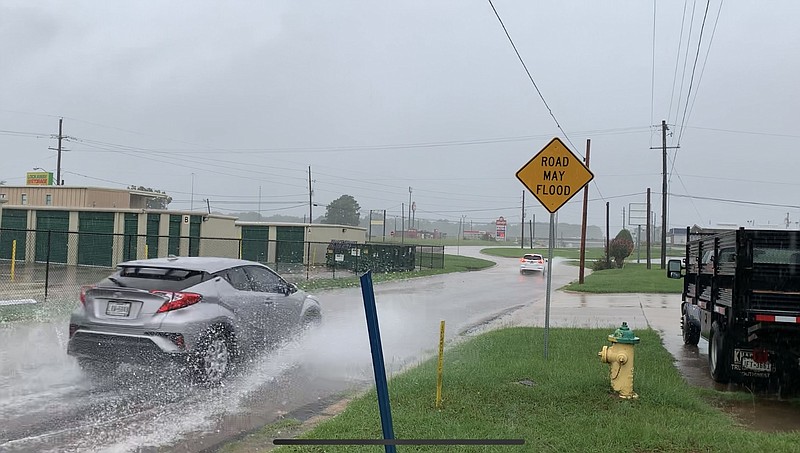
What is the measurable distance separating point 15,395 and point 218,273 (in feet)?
8.44

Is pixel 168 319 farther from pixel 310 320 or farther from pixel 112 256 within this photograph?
pixel 112 256

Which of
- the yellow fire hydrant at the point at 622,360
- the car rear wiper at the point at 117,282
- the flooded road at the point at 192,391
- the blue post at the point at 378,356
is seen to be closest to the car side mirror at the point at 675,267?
the flooded road at the point at 192,391

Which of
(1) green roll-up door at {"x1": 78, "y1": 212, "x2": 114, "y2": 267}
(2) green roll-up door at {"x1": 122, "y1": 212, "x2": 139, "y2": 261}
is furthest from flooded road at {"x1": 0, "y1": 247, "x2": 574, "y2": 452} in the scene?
(1) green roll-up door at {"x1": 78, "y1": 212, "x2": 114, "y2": 267}

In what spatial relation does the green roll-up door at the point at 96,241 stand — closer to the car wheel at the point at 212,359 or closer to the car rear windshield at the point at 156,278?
the car rear windshield at the point at 156,278

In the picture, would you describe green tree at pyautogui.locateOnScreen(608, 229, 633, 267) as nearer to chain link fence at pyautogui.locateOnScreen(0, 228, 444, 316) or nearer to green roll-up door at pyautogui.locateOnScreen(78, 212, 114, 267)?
chain link fence at pyautogui.locateOnScreen(0, 228, 444, 316)

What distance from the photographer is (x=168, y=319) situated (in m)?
7.76

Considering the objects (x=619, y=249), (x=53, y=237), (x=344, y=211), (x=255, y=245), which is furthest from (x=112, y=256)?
(x=344, y=211)

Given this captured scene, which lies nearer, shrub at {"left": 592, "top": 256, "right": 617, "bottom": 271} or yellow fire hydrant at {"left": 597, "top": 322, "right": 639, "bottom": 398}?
yellow fire hydrant at {"left": 597, "top": 322, "right": 639, "bottom": 398}

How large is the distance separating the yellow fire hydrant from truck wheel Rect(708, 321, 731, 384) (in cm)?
201

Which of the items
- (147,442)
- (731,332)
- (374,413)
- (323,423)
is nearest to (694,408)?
(731,332)

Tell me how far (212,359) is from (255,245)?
31.4 meters

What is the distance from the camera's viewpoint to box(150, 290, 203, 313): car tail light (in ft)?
25.8

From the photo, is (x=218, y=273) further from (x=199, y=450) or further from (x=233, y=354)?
(x=199, y=450)

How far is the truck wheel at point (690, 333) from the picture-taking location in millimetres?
12359
